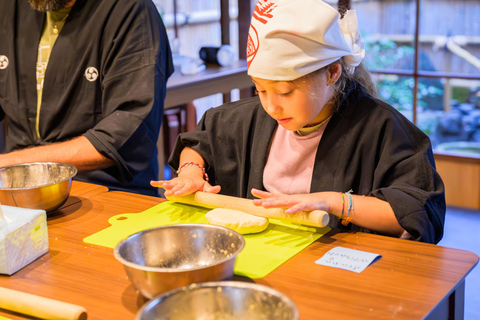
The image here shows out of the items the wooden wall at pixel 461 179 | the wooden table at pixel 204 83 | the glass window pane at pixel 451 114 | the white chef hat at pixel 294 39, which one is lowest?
the wooden wall at pixel 461 179

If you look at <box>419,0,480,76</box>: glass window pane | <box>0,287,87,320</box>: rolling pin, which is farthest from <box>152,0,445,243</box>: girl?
<box>419,0,480,76</box>: glass window pane

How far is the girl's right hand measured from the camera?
4.56ft

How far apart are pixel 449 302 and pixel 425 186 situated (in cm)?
32

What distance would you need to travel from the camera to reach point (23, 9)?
6.72ft

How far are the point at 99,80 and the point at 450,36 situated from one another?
8.15 feet

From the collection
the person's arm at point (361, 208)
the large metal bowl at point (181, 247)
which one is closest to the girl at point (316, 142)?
the person's arm at point (361, 208)

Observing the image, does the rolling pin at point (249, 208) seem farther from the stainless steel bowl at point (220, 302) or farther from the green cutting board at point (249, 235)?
the stainless steel bowl at point (220, 302)

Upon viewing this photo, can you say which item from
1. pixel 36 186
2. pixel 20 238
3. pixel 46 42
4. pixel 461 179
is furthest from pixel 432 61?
pixel 20 238

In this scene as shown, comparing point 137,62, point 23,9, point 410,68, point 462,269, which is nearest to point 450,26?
point 410,68

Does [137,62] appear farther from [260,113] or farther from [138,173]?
[260,113]

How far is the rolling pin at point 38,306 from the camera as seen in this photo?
0.90 metres

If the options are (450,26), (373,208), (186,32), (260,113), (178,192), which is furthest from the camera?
(186,32)

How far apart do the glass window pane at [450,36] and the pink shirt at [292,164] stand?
238 centimetres

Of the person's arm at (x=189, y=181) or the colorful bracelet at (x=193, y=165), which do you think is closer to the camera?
the person's arm at (x=189, y=181)
